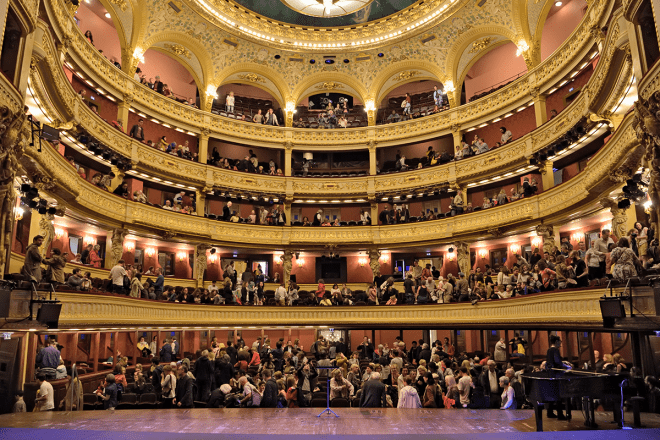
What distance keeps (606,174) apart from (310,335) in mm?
13514

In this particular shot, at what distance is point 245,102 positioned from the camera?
2800 cm

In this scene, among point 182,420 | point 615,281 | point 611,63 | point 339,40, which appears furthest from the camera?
point 339,40

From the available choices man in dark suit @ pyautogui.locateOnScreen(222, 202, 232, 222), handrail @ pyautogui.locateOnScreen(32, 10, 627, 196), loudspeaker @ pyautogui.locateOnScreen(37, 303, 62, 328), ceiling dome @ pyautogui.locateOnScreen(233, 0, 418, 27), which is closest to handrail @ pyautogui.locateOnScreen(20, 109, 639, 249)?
man in dark suit @ pyautogui.locateOnScreen(222, 202, 232, 222)

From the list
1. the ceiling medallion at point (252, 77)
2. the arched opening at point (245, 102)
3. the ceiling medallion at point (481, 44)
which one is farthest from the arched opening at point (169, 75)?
the ceiling medallion at point (481, 44)

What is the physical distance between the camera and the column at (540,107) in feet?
67.7

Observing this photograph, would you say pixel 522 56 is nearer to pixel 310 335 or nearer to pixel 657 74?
pixel 657 74

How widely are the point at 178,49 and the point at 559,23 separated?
59.6 ft

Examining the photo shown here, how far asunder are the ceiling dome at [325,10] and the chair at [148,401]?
1974 centimetres

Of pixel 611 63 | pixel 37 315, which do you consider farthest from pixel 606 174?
pixel 37 315

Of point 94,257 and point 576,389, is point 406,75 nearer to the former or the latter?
point 94,257

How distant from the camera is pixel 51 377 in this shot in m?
9.66

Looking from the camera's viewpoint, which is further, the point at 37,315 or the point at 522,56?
the point at 522,56

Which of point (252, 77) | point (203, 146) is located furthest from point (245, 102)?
point (203, 146)

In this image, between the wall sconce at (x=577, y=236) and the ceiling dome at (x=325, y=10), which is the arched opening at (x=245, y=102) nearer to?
the ceiling dome at (x=325, y=10)
